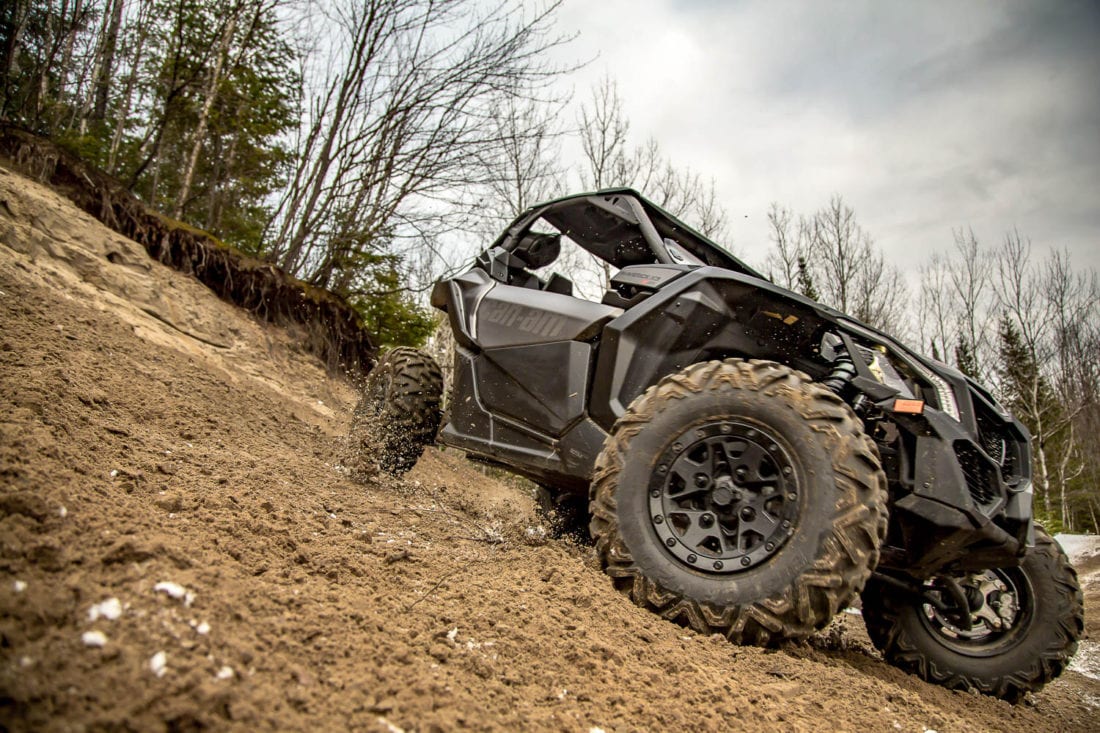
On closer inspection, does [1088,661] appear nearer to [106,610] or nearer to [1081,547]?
[106,610]

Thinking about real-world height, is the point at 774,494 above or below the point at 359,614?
above

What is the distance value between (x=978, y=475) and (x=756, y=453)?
42.2 inches

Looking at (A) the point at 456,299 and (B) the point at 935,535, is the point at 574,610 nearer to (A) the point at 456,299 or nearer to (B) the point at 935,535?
(B) the point at 935,535

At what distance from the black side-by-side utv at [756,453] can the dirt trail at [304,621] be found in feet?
0.75

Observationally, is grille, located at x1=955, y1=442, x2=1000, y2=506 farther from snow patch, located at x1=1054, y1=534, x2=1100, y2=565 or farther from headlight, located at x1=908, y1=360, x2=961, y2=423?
snow patch, located at x1=1054, y1=534, x2=1100, y2=565

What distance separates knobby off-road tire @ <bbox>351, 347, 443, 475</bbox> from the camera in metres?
4.32

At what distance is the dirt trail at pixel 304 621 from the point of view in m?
1.13

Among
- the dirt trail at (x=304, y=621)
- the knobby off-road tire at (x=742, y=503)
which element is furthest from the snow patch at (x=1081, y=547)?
the knobby off-road tire at (x=742, y=503)

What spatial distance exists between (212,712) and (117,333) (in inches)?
207

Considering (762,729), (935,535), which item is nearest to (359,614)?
(762,729)

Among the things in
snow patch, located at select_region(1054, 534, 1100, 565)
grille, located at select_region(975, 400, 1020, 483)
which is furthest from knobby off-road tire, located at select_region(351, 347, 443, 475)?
snow patch, located at select_region(1054, 534, 1100, 565)

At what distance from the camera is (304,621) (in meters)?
1.50

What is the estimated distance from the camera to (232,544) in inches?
74.4

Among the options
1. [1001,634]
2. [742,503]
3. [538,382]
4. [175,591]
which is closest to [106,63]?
[538,382]
